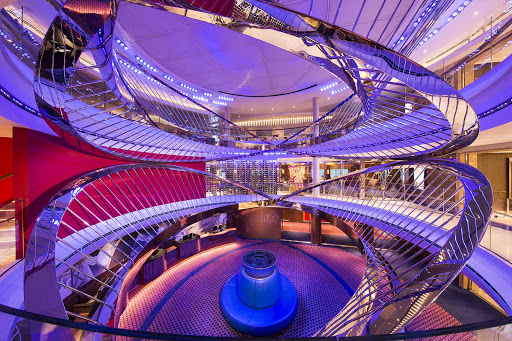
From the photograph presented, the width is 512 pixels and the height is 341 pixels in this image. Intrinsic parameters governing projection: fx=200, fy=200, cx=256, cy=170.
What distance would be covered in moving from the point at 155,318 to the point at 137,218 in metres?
3.05

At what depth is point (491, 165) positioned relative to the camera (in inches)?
329

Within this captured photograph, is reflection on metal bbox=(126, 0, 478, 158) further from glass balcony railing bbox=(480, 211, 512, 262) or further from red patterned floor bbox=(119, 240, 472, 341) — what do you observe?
red patterned floor bbox=(119, 240, 472, 341)

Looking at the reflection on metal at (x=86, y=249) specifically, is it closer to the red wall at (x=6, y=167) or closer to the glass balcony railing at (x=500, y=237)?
the red wall at (x=6, y=167)

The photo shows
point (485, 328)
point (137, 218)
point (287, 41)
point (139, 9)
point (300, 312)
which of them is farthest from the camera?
point (300, 312)

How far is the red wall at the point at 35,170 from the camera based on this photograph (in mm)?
3709

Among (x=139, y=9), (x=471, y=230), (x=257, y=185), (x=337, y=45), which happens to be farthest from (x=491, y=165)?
(x=139, y=9)

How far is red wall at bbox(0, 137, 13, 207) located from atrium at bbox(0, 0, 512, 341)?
47 mm

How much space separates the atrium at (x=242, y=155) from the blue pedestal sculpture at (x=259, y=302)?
6 cm

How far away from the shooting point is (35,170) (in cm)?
394

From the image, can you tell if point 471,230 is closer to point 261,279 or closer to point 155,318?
point 261,279

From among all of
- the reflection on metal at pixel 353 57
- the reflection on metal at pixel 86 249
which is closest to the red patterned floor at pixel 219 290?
the reflection on metal at pixel 86 249

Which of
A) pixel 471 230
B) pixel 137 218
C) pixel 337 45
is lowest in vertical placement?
pixel 137 218

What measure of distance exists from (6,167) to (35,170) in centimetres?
274

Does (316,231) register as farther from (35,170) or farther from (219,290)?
(35,170)
